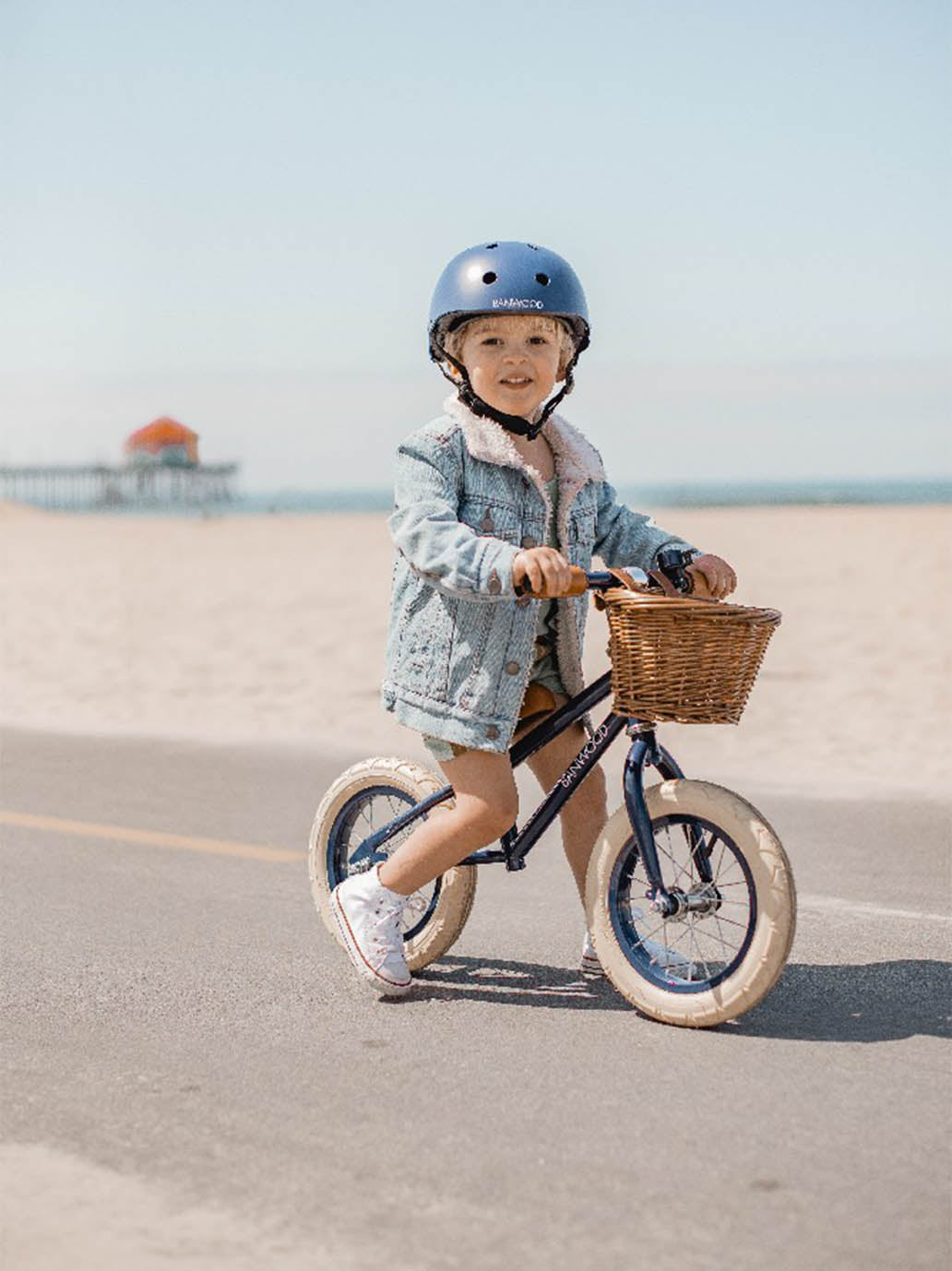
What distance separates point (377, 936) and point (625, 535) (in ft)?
4.40

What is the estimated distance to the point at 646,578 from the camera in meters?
4.77

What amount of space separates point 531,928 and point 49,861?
2246mm

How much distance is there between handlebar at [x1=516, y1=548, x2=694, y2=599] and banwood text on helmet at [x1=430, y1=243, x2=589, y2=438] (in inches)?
20.5

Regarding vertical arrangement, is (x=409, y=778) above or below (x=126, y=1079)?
above

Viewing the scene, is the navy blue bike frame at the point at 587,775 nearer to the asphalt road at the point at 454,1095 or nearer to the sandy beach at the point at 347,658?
the asphalt road at the point at 454,1095

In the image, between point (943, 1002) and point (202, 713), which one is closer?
point (943, 1002)

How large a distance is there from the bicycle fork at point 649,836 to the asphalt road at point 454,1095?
35 cm

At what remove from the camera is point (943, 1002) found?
16.5ft

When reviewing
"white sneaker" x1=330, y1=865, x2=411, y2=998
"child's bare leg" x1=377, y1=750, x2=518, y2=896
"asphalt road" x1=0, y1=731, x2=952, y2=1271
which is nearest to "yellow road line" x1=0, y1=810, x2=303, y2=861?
"asphalt road" x1=0, y1=731, x2=952, y2=1271

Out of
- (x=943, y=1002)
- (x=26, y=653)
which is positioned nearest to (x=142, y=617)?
(x=26, y=653)

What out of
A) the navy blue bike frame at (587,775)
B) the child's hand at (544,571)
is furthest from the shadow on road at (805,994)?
the child's hand at (544,571)

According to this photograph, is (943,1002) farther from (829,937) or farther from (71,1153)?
(71,1153)

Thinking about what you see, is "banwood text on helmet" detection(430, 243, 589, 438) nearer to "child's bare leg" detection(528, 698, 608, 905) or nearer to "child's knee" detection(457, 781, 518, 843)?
"child's bare leg" detection(528, 698, 608, 905)

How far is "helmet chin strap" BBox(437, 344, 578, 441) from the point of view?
4.90 m
